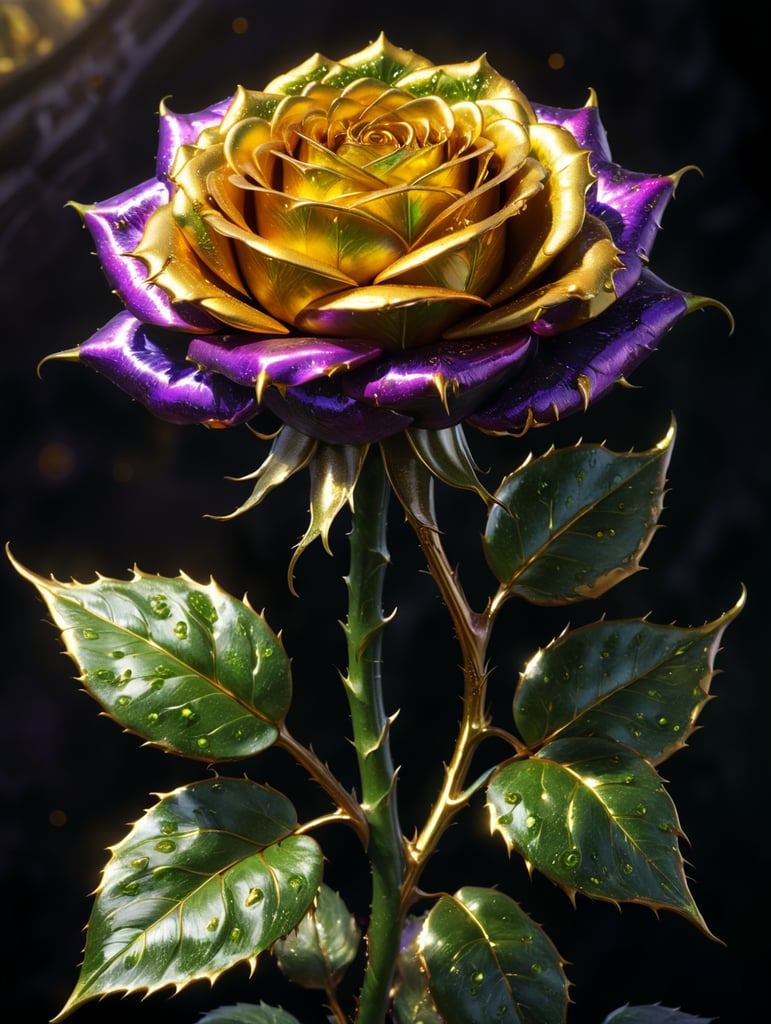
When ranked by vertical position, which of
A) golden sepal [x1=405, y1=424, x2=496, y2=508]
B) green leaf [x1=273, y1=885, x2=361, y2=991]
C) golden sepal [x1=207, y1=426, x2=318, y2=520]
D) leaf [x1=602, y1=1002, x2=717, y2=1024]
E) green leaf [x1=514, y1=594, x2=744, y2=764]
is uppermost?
Result: golden sepal [x1=207, y1=426, x2=318, y2=520]

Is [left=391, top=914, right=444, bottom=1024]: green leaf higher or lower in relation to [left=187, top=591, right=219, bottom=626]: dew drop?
lower

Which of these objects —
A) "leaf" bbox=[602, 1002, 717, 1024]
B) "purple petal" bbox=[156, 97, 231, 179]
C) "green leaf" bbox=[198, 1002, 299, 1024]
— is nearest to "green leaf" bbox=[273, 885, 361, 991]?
"green leaf" bbox=[198, 1002, 299, 1024]

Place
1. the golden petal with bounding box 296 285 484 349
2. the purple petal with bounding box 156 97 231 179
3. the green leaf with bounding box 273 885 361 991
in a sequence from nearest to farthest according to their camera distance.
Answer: the golden petal with bounding box 296 285 484 349 < the purple petal with bounding box 156 97 231 179 < the green leaf with bounding box 273 885 361 991

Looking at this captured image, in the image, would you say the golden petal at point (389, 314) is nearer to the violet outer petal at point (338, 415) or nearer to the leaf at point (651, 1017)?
the violet outer petal at point (338, 415)

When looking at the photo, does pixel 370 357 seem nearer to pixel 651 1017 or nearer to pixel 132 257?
pixel 132 257

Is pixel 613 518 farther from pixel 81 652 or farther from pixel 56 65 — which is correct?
pixel 56 65

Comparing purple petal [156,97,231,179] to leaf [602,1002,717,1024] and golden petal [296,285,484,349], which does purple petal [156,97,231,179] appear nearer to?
golden petal [296,285,484,349]

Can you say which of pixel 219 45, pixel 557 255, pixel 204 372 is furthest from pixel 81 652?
pixel 219 45
